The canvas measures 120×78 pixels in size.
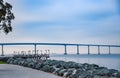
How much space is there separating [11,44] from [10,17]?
50.0 meters

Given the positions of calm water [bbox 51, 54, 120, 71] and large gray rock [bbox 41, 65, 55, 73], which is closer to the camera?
large gray rock [bbox 41, 65, 55, 73]

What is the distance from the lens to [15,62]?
30.1m

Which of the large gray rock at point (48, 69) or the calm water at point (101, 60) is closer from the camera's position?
the large gray rock at point (48, 69)

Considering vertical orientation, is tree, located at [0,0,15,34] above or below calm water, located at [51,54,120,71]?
above

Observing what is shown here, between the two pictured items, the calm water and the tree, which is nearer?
the tree

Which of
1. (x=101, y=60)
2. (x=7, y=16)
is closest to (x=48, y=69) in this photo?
(x=7, y=16)

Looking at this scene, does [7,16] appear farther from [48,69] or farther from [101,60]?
[101,60]

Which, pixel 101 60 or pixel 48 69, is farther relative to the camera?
pixel 101 60

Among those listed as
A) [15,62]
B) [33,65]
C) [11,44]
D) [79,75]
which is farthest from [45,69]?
[11,44]

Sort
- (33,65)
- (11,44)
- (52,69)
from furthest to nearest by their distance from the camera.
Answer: (11,44) < (33,65) < (52,69)

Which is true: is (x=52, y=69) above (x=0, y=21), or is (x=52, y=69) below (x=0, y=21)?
below

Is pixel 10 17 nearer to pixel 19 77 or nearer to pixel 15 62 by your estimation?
pixel 15 62

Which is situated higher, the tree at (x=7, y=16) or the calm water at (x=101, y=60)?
the tree at (x=7, y=16)

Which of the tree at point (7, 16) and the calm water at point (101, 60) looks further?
the calm water at point (101, 60)
